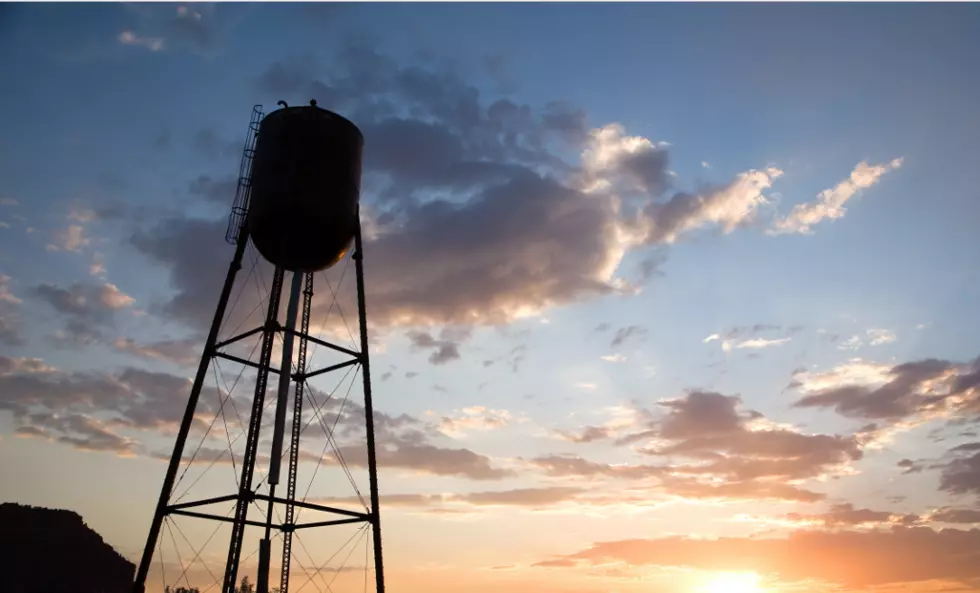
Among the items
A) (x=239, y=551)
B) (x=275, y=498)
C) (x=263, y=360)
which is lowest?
(x=239, y=551)

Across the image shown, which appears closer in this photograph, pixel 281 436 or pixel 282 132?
pixel 281 436

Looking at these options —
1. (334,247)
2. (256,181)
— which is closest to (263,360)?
(334,247)

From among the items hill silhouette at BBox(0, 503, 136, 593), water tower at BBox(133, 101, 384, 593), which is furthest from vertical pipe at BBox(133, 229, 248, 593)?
hill silhouette at BBox(0, 503, 136, 593)

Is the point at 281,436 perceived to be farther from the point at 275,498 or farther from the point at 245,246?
the point at 245,246

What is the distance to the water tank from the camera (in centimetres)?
2247

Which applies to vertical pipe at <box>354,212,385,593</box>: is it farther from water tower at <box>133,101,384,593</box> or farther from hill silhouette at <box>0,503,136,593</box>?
hill silhouette at <box>0,503,136,593</box>

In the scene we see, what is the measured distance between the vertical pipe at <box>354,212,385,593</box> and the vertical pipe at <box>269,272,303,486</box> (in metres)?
2.11

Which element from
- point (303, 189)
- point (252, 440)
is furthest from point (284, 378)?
point (303, 189)

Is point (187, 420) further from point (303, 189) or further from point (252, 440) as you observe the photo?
point (303, 189)

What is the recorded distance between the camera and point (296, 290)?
22953 millimetres

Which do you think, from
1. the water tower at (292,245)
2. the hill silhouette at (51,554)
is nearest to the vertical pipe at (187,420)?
the water tower at (292,245)

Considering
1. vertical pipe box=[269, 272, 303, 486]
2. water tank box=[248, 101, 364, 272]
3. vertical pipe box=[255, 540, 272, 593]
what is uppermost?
water tank box=[248, 101, 364, 272]

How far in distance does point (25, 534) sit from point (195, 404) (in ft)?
211

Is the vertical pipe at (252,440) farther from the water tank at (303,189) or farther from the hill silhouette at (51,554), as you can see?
the hill silhouette at (51,554)
